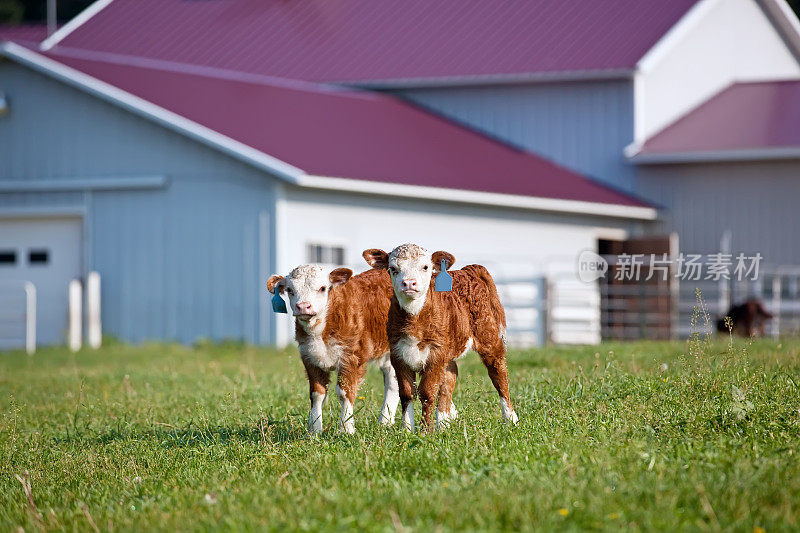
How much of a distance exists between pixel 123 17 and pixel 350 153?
453 inches

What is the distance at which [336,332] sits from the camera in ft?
29.6

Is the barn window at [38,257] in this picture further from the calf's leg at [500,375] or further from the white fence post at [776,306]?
the calf's leg at [500,375]

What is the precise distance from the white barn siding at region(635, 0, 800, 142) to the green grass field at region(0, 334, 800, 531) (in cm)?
1615

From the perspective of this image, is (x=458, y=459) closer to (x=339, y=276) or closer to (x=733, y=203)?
(x=339, y=276)

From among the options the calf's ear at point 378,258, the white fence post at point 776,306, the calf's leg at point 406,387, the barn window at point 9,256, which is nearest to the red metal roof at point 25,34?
the barn window at point 9,256

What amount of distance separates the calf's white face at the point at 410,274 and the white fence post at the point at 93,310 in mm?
13388

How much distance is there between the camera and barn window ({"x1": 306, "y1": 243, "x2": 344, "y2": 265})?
20.9 metres

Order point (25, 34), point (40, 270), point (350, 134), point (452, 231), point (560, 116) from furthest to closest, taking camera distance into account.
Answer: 1. point (25, 34)
2. point (560, 116)
3. point (350, 134)
4. point (452, 231)
5. point (40, 270)

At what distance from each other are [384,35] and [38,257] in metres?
11.0

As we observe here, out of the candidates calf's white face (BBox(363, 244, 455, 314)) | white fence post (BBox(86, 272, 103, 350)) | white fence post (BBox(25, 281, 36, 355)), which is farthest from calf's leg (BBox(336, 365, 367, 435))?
white fence post (BBox(25, 281, 36, 355))

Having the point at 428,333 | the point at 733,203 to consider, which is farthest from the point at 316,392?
the point at 733,203

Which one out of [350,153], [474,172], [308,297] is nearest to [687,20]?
[474,172]

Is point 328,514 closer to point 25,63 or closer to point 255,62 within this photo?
point 25,63

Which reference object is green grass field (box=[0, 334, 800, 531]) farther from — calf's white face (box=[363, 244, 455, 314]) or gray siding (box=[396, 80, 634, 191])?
gray siding (box=[396, 80, 634, 191])
